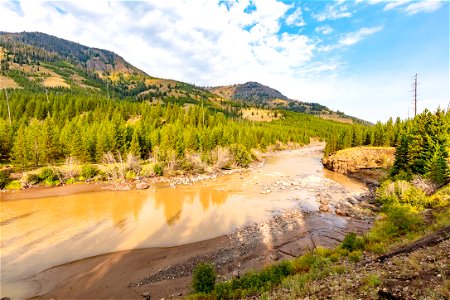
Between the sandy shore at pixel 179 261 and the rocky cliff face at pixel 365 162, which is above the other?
the rocky cliff face at pixel 365 162

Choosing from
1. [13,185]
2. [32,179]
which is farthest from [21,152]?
[13,185]

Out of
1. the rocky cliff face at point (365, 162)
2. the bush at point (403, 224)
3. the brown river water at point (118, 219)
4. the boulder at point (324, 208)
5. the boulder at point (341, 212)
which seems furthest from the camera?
the rocky cliff face at point (365, 162)

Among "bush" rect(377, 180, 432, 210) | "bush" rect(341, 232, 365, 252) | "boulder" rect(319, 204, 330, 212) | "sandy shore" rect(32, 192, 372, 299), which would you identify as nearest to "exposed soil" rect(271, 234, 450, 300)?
"bush" rect(341, 232, 365, 252)

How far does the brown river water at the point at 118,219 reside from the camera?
2328 centimetres

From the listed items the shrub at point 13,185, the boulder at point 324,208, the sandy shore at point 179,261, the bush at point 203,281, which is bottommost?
the sandy shore at point 179,261

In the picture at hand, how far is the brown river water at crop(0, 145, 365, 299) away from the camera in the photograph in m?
23.3

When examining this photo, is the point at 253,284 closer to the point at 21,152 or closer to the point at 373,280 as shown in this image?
the point at 373,280

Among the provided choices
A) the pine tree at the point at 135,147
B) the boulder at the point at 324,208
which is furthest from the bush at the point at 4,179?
the boulder at the point at 324,208

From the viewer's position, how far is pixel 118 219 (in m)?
32.3

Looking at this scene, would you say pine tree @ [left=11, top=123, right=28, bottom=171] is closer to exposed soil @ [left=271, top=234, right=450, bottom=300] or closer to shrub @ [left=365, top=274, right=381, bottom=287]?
exposed soil @ [left=271, top=234, right=450, bottom=300]

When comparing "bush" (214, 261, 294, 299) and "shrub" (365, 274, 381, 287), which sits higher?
"shrub" (365, 274, 381, 287)

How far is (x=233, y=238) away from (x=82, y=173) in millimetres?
41373

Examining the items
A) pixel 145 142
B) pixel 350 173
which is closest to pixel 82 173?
pixel 145 142

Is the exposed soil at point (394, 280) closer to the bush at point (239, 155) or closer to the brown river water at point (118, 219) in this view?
the brown river water at point (118, 219)
